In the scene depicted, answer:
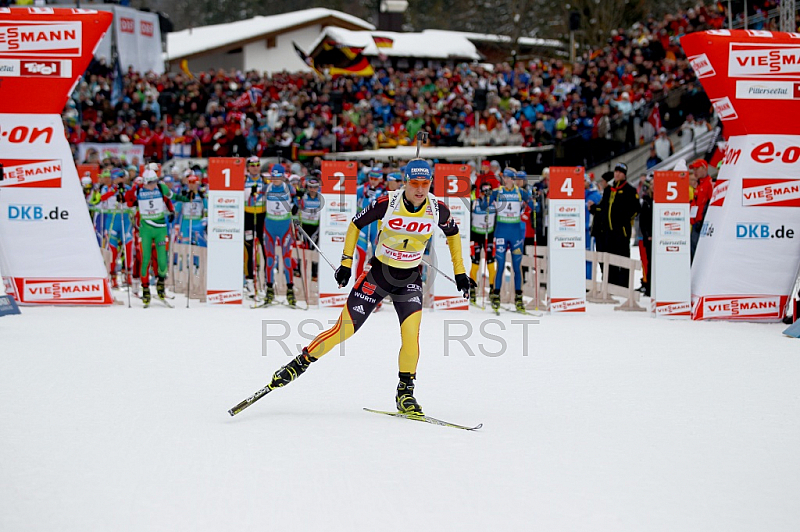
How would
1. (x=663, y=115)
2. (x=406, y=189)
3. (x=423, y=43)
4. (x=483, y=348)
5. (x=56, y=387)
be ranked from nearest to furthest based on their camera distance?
1. (x=406, y=189)
2. (x=56, y=387)
3. (x=483, y=348)
4. (x=663, y=115)
5. (x=423, y=43)

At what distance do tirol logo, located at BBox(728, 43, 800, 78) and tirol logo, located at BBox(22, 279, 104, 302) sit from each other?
9219 mm

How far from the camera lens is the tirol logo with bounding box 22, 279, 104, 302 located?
43.8ft

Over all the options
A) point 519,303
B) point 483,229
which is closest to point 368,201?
point 483,229

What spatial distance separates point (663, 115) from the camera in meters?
23.6

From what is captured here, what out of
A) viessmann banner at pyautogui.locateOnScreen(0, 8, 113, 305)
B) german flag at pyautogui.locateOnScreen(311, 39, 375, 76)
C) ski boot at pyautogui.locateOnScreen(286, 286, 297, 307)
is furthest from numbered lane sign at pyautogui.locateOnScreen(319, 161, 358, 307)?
german flag at pyautogui.locateOnScreen(311, 39, 375, 76)

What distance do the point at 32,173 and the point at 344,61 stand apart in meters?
20.3

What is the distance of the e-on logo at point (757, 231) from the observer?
1282 centimetres

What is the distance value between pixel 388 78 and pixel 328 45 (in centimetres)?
417

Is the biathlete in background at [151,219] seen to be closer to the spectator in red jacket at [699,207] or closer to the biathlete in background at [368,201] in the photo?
the biathlete in background at [368,201]

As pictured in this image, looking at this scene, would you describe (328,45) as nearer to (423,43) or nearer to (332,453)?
(423,43)

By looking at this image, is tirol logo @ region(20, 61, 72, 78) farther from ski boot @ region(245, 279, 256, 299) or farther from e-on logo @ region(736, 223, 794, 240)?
e-on logo @ region(736, 223, 794, 240)

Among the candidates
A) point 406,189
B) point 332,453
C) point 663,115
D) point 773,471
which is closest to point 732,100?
point 406,189

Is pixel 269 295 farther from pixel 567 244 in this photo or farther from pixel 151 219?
pixel 567 244

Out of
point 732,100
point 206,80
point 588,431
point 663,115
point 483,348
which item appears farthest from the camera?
point 206,80
